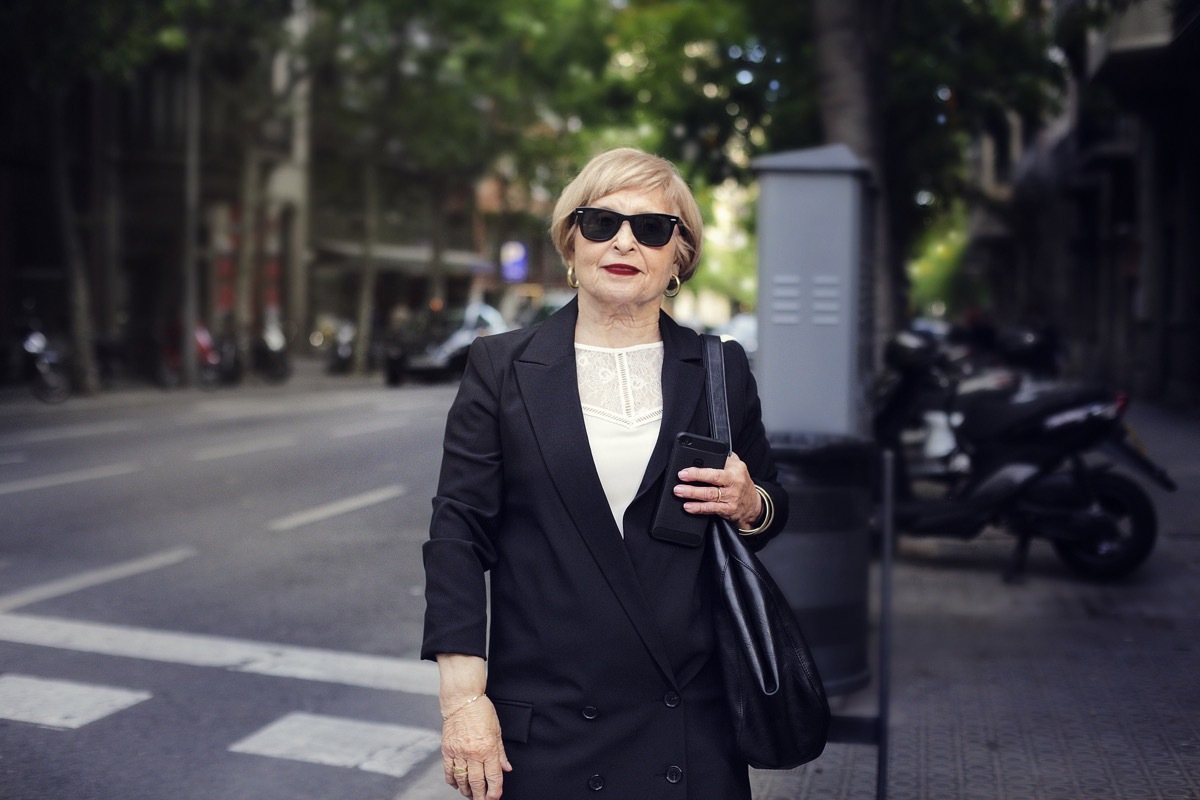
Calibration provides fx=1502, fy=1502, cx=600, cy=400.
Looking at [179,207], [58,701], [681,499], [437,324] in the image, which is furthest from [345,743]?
[179,207]

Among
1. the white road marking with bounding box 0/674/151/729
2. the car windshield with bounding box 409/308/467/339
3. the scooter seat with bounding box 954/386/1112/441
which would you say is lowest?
the white road marking with bounding box 0/674/151/729

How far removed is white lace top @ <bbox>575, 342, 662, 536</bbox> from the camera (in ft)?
8.25

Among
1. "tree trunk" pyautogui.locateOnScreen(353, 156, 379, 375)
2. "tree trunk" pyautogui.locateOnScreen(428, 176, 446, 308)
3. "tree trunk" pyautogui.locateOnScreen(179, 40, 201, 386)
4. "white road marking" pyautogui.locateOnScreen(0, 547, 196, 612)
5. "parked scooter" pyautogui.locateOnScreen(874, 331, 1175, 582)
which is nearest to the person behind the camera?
"white road marking" pyautogui.locateOnScreen(0, 547, 196, 612)

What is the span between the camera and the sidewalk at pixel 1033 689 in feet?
15.8

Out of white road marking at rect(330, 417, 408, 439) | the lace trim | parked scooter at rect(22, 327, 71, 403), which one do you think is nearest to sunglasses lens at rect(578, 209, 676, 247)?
the lace trim

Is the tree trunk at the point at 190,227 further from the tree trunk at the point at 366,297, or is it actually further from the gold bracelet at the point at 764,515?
the gold bracelet at the point at 764,515

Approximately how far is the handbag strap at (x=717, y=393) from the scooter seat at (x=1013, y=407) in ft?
20.0

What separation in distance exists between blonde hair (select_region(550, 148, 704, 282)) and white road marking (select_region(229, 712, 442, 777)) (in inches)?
112

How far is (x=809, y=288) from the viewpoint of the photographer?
641 centimetres

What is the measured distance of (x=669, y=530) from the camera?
247 centimetres

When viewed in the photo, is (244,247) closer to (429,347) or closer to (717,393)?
(429,347)

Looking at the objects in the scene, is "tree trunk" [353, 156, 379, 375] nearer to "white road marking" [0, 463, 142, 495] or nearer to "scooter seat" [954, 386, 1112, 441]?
"white road marking" [0, 463, 142, 495]

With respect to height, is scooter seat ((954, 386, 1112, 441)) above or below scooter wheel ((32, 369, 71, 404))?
above

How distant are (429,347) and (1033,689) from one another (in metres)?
25.3
